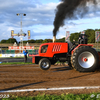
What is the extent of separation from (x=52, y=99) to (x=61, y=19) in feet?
28.4

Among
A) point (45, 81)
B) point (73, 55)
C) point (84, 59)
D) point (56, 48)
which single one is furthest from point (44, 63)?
point (45, 81)

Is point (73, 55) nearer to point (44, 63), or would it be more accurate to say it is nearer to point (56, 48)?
point (56, 48)

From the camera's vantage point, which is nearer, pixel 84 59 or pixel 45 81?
pixel 45 81

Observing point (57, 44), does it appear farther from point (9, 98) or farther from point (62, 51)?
point (9, 98)

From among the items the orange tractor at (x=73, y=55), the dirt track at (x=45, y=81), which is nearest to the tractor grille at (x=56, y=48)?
the orange tractor at (x=73, y=55)

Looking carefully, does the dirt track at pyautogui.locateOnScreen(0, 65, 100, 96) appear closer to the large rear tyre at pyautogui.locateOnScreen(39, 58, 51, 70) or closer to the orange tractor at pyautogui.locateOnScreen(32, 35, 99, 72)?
the orange tractor at pyautogui.locateOnScreen(32, 35, 99, 72)

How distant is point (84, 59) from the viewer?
9.95m

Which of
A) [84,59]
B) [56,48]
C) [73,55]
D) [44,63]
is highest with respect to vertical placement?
[56,48]

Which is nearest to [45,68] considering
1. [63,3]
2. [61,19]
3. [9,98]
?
[61,19]

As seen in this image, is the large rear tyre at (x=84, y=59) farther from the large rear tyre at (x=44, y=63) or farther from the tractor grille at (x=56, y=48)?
the large rear tyre at (x=44, y=63)

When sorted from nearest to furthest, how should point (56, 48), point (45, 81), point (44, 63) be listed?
point (45, 81)
point (56, 48)
point (44, 63)

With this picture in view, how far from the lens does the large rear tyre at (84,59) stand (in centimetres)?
976

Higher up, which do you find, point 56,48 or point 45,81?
point 56,48

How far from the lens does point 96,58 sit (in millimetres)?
9867
